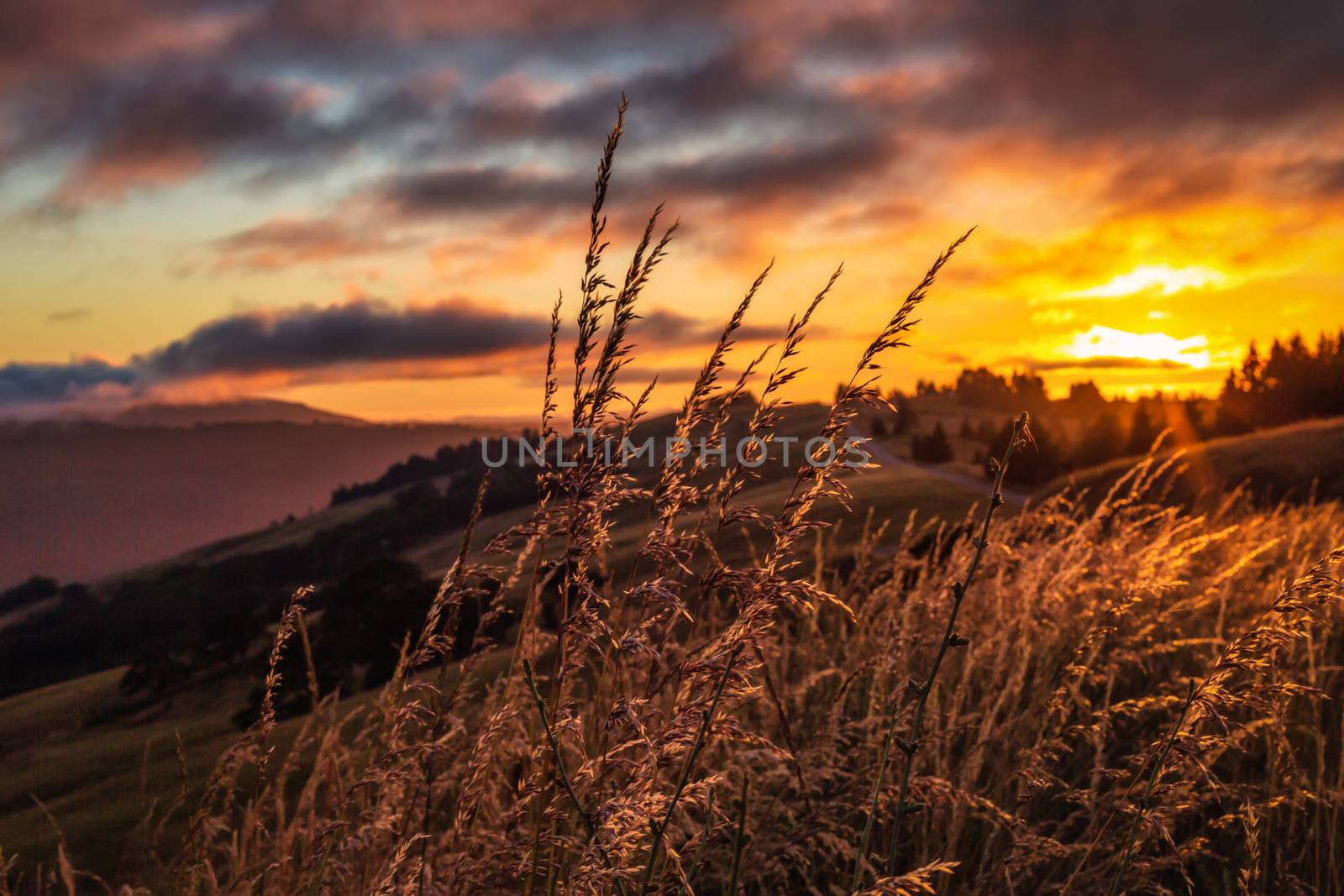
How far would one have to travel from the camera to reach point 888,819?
337 centimetres

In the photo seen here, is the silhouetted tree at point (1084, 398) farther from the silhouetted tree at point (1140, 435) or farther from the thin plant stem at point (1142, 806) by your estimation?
the thin plant stem at point (1142, 806)

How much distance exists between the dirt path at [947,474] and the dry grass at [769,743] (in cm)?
2175

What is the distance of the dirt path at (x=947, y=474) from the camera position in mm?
37438

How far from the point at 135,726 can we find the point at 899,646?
23.1 meters

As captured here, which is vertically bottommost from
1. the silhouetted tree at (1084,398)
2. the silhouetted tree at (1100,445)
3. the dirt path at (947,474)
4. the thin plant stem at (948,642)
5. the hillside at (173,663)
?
the hillside at (173,663)

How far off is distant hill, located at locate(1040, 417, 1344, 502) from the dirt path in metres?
3.51

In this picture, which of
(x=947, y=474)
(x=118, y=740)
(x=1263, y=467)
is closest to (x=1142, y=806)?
(x=118, y=740)

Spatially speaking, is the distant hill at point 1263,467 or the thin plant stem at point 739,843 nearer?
the thin plant stem at point 739,843

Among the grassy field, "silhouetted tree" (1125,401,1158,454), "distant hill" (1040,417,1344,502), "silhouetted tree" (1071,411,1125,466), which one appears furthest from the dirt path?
"silhouetted tree" (1125,401,1158,454)

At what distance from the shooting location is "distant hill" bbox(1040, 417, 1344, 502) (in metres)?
31.6

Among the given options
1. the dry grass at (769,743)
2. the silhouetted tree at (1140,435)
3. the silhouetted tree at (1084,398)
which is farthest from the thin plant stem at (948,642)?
the silhouetted tree at (1084,398)

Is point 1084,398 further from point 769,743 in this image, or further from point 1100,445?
point 769,743

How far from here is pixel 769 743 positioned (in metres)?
1.57

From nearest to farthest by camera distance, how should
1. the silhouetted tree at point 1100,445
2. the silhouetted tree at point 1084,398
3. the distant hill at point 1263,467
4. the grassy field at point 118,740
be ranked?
1. the grassy field at point 118,740
2. the distant hill at point 1263,467
3. the silhouetted tree at point 1100,445
4. the silhouetted tree at point 1084,398
